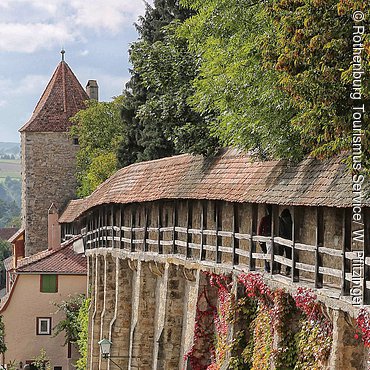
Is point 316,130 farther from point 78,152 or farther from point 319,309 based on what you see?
point 78,152

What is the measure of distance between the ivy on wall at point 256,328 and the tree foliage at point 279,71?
2775 millimetres

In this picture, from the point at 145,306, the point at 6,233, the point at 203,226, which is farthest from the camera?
the point at 6,233

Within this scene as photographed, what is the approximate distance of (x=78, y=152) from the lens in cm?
6378

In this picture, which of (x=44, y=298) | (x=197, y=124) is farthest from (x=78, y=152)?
(x=197, y=124)

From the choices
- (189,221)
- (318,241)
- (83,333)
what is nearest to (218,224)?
(189,221)

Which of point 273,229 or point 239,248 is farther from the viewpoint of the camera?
point 239,248

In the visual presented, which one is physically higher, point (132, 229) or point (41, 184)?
point (41, 184)

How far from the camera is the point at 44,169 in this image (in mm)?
63000

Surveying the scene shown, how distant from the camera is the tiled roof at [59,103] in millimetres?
63469

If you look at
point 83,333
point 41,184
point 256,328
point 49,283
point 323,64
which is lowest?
point 83,333

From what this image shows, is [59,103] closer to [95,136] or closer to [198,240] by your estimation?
[95,136]

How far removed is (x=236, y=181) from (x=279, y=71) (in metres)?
5.99

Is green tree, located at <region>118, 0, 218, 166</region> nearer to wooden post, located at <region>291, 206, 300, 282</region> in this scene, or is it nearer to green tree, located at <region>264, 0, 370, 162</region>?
wooden post, located at <region>291, 206, 300, 282</region>

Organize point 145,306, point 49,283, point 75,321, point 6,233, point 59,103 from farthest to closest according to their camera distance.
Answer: point 6,233
point 59,103
point 49,283
point 75,321
point 145,306
